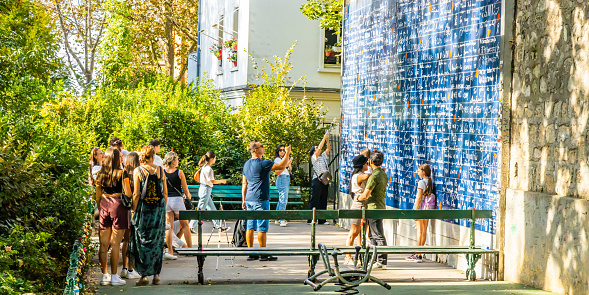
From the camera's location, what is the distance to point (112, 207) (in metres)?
9.55

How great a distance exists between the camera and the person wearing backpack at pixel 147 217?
9391 mm

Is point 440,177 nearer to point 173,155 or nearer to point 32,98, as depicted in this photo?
point 173,155

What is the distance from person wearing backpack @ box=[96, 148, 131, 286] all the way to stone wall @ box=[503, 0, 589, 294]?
16.8 feet

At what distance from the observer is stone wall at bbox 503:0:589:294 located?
8746mm

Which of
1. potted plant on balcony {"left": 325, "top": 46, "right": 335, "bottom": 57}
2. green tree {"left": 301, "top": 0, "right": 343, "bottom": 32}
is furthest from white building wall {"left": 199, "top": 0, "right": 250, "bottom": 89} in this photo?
potted plant on balcony {"left": 325, "top": 46, "right": 335, "bottom": 57}

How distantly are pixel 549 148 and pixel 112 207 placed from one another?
5612 mm

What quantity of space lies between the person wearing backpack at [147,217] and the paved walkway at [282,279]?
0.38 m

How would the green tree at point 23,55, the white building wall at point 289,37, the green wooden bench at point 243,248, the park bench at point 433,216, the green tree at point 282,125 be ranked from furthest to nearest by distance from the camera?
the white building wall at point 289,37
the green tree at point 282,125
the park bench at point 433,216
the green wooden bench at point 243,248
the green tree at point 23,55

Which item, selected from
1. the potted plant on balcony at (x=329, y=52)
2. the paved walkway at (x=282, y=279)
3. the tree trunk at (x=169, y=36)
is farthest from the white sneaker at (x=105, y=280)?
the tree trunk at (x=169, y=36)

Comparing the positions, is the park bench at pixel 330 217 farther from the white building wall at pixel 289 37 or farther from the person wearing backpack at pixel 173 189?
the white building wall at pixel 289 37

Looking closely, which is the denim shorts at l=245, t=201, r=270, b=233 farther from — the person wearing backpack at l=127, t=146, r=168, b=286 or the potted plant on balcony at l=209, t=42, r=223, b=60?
the potted plant on balcony at l=209, t=42, r=223, b=60

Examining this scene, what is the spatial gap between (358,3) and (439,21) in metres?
3.97

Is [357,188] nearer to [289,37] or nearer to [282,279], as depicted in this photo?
[282,279]

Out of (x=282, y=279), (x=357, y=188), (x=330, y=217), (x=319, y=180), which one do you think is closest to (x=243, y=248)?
(x=282, y=279)
